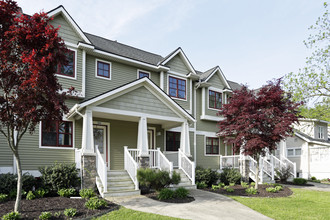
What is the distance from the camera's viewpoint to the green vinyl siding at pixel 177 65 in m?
16.5

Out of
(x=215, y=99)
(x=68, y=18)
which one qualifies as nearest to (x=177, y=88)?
(x=215, y=99)

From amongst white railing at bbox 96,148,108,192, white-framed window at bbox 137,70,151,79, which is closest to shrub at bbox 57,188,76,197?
white railing at bbox 96,148,108,192

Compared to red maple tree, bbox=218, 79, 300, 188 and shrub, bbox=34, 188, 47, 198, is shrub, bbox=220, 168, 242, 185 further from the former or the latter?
shrub, bbox=34, 188, 47, 198

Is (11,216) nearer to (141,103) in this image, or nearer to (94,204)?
(94,204)

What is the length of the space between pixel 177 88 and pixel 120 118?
521cm

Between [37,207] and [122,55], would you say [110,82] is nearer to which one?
[122,55]

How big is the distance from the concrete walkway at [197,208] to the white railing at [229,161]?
7224 millimetres

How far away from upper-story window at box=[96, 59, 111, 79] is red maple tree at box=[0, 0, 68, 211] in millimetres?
6184

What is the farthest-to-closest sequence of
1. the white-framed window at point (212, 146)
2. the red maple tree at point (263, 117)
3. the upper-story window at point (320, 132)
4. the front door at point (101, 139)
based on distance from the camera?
the upper-story window at point (320, 132) → the white-framed window at point (212, 146) → the front door at point (101, 139) → the red maple tree at point (263, 117)

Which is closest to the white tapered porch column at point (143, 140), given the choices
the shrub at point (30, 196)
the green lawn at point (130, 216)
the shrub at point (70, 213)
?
the green lawn at point (130, 216)

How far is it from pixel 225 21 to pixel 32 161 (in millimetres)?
A: 10555

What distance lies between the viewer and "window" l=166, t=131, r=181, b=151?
15984 millimetres

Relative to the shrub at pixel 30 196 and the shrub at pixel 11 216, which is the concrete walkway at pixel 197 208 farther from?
the shrub at pixel 11 216

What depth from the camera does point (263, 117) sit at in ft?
40.7
